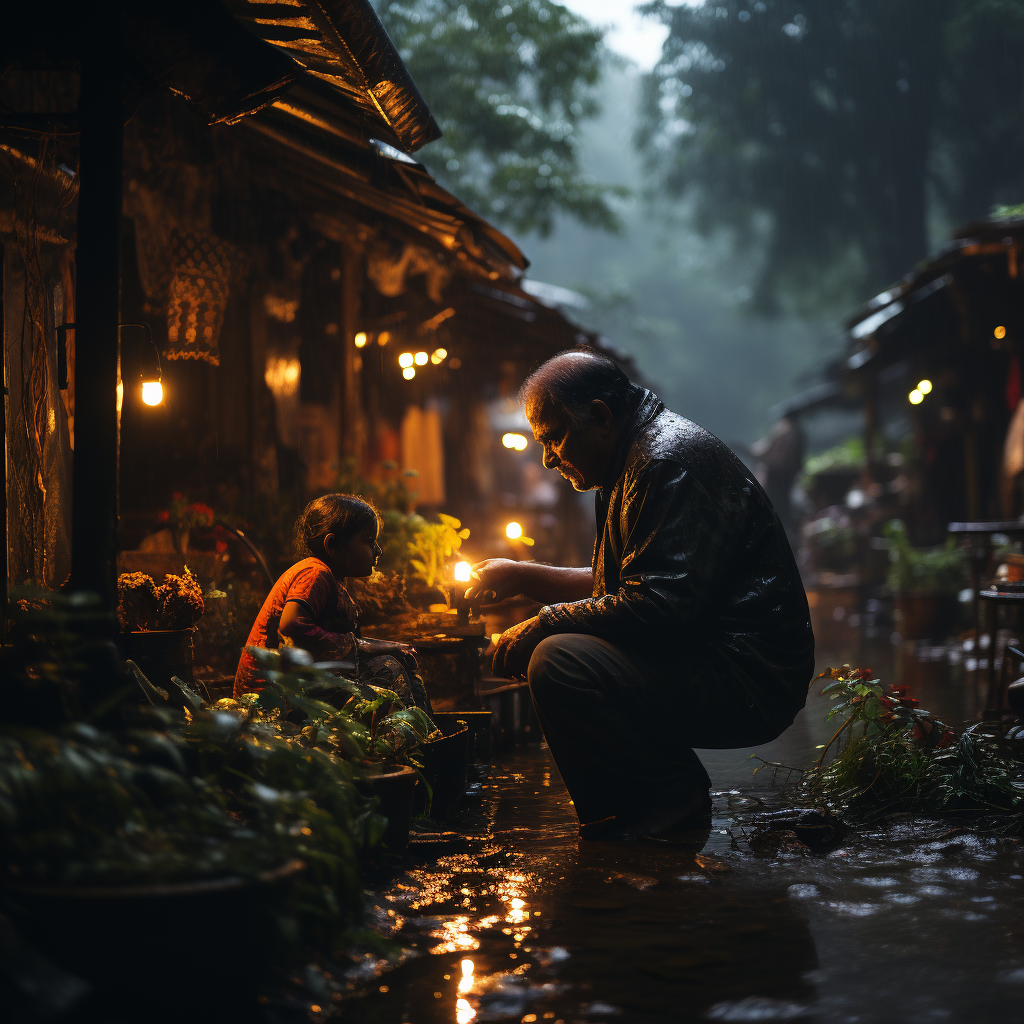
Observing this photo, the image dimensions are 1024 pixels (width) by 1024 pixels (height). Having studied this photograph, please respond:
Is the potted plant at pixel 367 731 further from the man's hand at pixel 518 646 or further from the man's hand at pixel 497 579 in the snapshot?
the man's hand at pixel 497 579

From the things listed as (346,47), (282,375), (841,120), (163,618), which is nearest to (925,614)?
(282,375)

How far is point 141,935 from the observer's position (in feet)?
6.84

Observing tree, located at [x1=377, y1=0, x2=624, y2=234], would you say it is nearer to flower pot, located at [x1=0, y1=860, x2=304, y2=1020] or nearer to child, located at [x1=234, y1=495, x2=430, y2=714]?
child, located at [x1=234, y1=495, x2=430, y2=714]

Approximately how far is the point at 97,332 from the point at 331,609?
209 cm

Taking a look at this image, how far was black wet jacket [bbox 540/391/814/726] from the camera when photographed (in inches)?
167

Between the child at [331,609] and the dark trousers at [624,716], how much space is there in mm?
891

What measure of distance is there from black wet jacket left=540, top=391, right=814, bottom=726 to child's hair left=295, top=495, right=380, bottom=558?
1.28 metres

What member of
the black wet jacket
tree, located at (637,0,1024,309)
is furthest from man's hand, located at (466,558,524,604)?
tree, located at (637,0,1024,309)

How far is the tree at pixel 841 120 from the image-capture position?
2919cm

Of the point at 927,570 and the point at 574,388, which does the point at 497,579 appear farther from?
the point at 927,570

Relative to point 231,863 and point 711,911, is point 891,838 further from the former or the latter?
point 231,863

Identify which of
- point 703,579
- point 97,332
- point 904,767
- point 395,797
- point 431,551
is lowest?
point 904,767

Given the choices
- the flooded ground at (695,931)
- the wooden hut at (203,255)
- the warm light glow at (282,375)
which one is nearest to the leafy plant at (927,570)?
the wooden hut at (203,255)

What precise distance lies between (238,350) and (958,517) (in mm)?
15710
